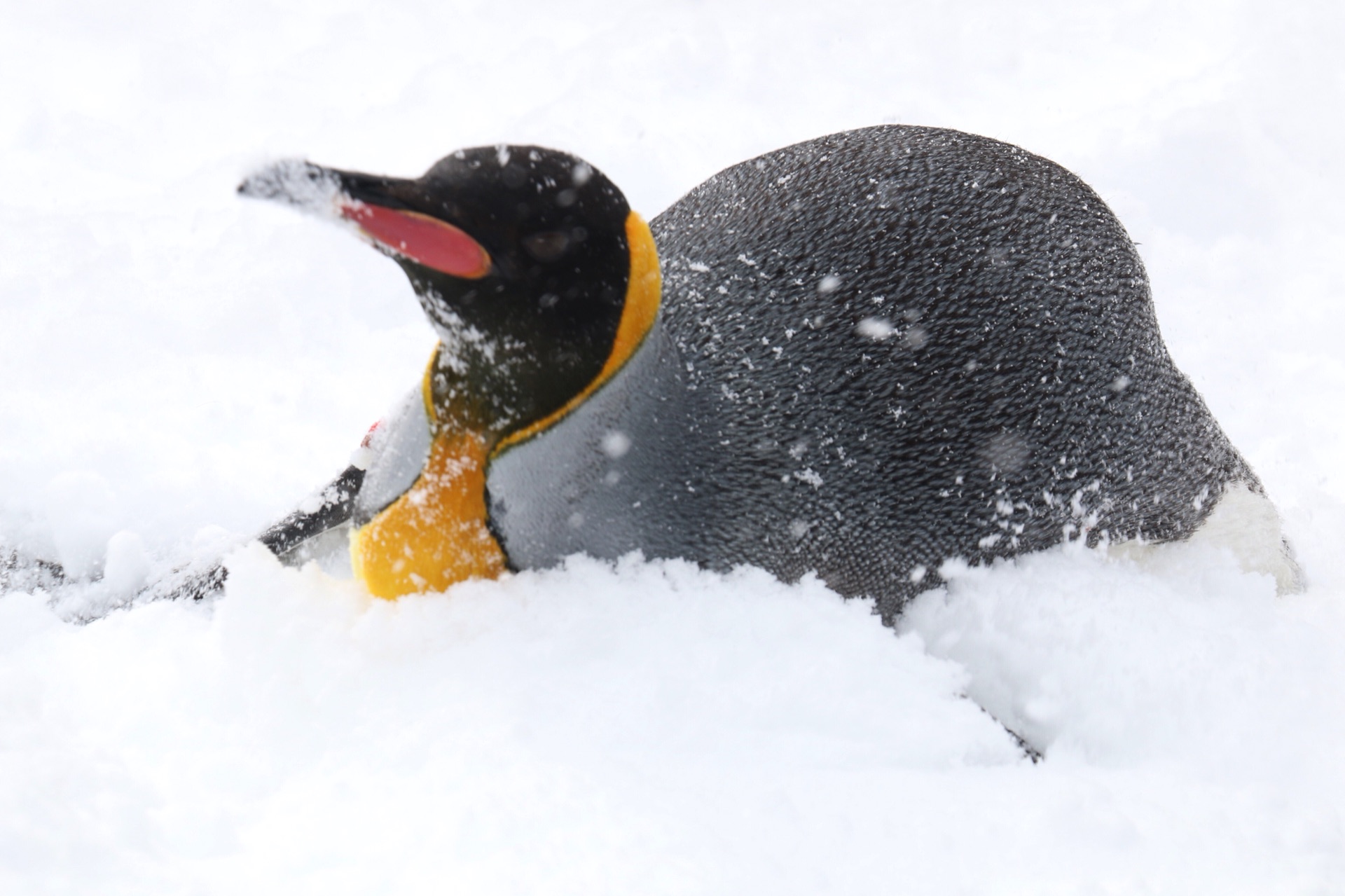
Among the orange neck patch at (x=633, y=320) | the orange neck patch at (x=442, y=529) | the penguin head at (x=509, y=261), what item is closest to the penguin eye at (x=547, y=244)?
the penguin head at (x=509, y=261)

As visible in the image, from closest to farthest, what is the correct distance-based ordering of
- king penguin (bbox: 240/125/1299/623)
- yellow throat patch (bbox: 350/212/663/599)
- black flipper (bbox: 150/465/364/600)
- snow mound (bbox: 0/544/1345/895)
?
snow mound (bbox: 0/544/1345/895), king penguin (bbox: 240/125/1299/623), yellow throat patch (bbox: 350/212/663/599), black flipper (bbox: 150/465/364/600)

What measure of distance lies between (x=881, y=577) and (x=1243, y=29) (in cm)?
408

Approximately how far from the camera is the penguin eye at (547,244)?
1.26 m

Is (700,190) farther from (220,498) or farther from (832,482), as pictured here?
(220,498)

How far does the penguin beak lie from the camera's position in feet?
3.82

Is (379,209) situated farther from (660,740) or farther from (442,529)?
(660,740)

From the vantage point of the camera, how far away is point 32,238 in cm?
324

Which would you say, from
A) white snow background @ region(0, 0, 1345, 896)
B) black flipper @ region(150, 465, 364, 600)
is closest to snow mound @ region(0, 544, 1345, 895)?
white snow background @ region(0, 0, 1345, 896)

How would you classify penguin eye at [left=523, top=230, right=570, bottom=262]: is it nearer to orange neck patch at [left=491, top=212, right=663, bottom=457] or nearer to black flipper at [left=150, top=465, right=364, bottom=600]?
orange neck patch at [left=491, top=212, right=663, bottom=457]

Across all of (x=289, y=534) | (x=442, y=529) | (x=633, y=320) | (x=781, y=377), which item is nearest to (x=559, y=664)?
(x=442, y=529)

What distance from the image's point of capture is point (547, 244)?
1264 millimetres

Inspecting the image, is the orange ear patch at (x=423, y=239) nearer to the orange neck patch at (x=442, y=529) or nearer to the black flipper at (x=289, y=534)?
the orange neck patch at (x=442, y=529)

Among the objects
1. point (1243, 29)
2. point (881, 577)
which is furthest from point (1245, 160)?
point (881, 577)

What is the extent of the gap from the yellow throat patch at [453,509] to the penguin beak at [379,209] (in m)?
0.24
